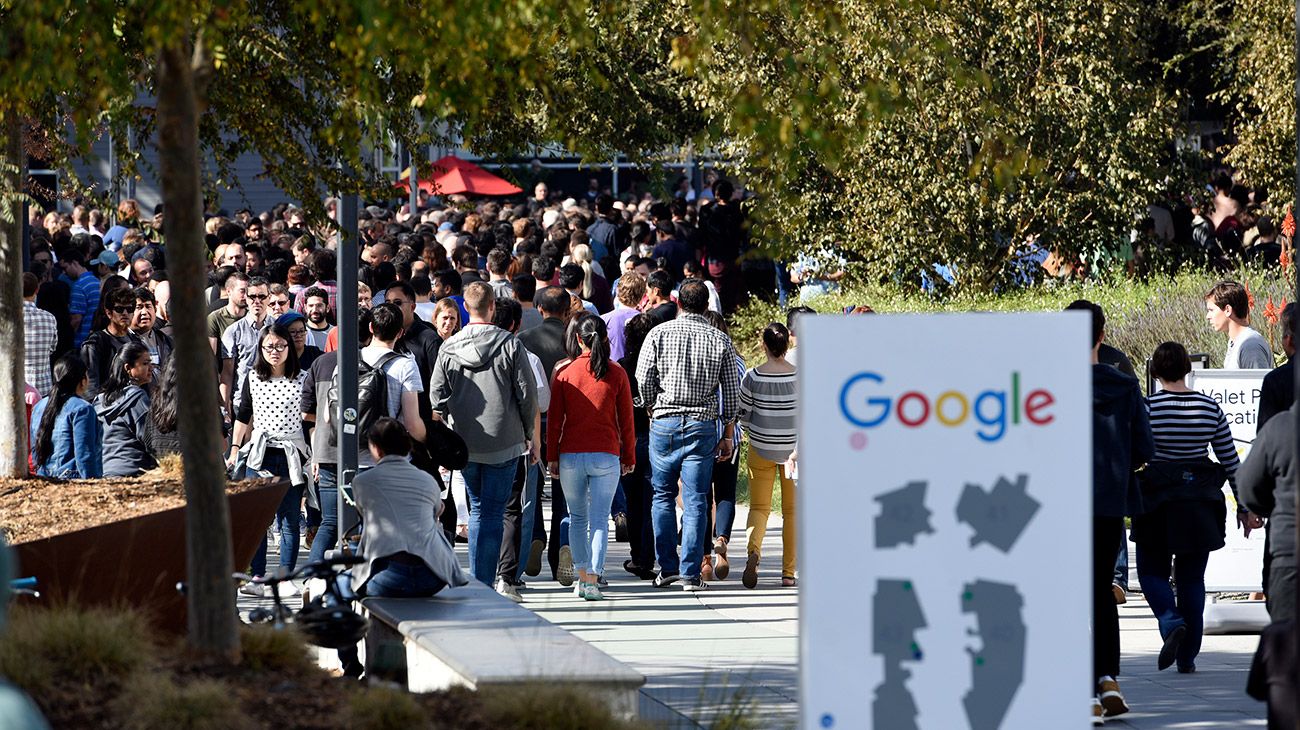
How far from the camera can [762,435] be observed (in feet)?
38.0

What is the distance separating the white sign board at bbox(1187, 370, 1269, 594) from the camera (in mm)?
10695

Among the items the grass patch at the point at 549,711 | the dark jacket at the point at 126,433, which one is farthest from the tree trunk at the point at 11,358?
the grass patch at the point at 549,711

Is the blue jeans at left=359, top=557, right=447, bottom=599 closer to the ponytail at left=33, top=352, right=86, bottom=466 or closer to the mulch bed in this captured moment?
the mulch bed

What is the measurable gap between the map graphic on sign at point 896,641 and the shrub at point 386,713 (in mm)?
1476

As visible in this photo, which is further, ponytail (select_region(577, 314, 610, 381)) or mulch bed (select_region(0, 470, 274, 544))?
ponytail (select_region(577, 314, 610, 381))

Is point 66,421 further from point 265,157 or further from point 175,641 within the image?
point 175,641

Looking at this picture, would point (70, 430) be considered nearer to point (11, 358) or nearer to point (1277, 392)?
point (11, 358)

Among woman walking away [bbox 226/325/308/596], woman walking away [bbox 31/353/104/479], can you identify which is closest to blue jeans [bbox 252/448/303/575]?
woman walking away [bbox 226/325/308/596]

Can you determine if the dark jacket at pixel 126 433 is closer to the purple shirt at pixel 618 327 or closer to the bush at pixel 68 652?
the purple shirt at pixel 618 327

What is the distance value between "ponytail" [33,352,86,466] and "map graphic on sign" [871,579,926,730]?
6156mm

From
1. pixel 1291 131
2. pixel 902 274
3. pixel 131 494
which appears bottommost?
pixel 131 494

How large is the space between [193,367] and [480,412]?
4.41 m

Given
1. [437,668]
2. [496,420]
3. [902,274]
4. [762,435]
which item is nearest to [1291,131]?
[902,274]

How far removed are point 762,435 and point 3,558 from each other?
811 centimetres
